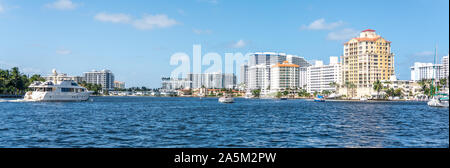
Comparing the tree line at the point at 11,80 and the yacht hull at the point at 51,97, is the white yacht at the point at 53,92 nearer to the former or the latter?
the yacht hull at the point at 51,97

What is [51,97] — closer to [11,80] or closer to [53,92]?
[53,92]

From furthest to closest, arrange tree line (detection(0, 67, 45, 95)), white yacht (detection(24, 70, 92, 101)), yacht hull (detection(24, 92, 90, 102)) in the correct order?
tree line (detection(0, 67, 45, 95)) → white yacht (detection(24, 70, 92, 101)) → yacht hull (detection(24, 92, 90, 102))

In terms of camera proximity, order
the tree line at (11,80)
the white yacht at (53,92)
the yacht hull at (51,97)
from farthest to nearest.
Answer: the tree line at (11,80), the white yacht at (53,92), the yacht hull at (51,97)

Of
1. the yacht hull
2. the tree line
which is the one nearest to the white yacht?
the yacht hull

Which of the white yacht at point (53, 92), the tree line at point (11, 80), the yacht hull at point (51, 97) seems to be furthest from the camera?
the tree line at point (11, 80)

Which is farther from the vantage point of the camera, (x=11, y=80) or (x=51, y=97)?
(x=11, y=80)

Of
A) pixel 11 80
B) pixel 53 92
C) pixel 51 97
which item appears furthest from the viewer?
pixel 11 80

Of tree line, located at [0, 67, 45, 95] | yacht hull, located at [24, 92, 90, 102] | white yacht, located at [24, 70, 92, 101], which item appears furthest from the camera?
tree line, located at [0, 67, 45, 95]

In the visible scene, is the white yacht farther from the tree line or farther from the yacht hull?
the tree line

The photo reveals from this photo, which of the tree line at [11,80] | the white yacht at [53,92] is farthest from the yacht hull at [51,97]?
the tree line at [11,80]

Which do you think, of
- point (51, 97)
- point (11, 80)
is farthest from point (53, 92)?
point (11, 80)

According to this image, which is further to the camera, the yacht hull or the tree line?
the tree line
